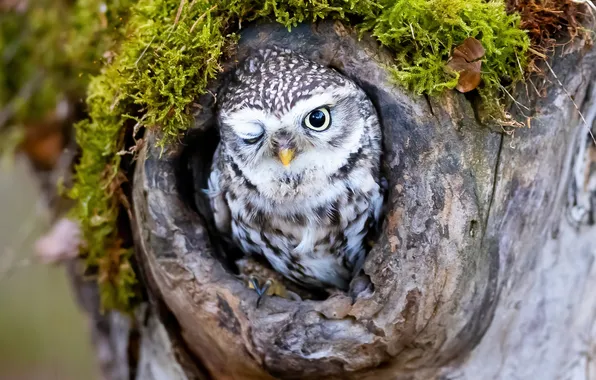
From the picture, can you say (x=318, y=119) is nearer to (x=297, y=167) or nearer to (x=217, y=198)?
(x=297, y=167)

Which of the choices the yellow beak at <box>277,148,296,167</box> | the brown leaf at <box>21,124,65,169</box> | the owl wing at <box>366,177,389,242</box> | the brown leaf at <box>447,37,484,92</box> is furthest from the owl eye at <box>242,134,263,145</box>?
the brown leaf at <box>21,124,65,169</box>

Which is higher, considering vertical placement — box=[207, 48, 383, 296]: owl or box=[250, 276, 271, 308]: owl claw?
box=[207, 48, 383, 296]: owl

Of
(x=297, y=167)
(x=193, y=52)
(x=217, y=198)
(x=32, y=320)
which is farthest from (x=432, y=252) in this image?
(x=32, y=320)

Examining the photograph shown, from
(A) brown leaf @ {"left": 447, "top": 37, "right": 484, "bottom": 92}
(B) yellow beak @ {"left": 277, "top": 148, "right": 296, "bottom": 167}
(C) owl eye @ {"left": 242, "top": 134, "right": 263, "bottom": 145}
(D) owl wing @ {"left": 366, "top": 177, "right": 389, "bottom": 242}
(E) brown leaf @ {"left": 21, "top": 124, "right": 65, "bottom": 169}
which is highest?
(A) brown leaf @ {"left": 447, "top": 37, "right": 484, "bottom": 92}

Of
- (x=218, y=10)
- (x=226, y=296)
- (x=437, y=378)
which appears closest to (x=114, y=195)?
(x=226, y=296)

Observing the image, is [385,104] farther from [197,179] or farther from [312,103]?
[197,179]

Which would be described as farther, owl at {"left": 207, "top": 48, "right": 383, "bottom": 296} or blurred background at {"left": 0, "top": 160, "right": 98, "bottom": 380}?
blurred background at {"left": 0, "top": 160, "right": 98, "bottom": 380}

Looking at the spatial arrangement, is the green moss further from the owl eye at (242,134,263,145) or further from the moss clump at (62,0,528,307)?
the owl eye at (242,134,263,145)

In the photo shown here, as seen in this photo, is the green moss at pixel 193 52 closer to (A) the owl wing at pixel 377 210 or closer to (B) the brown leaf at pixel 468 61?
(B) the brown leaf at pixel 468 61
